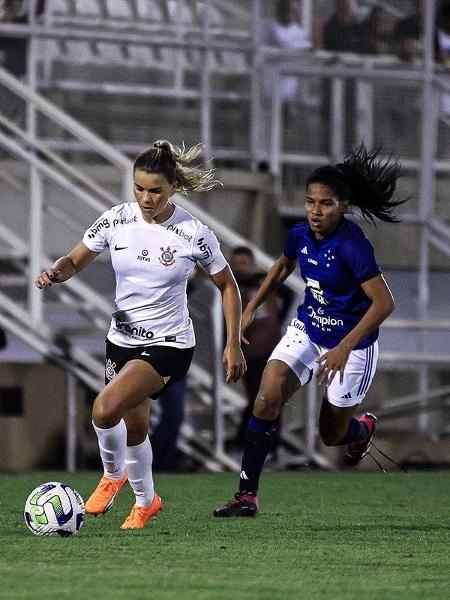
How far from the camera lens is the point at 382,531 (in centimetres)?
905

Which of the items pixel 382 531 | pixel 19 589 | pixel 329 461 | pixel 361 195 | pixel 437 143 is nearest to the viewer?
pixel 19 589

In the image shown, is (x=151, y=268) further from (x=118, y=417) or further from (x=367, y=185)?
(x=367, y=185)

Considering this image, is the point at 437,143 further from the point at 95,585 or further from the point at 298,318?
the point at 95,585

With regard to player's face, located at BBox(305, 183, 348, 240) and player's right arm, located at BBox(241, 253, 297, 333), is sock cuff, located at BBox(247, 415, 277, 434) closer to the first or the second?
player's right arm, located at BBox(241, 253, 297, 333)

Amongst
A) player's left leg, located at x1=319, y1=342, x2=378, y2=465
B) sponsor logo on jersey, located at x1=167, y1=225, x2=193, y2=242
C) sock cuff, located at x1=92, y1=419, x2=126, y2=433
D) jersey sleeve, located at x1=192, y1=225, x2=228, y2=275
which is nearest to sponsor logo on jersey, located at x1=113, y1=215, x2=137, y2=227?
sponsor logo on jersey, located at x1=167, y1=225, x2=193, y2=242

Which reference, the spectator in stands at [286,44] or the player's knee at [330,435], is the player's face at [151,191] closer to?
the player's knee at [330,435]

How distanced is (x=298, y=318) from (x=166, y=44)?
26.3 ft

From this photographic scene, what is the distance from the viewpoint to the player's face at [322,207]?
9383 mm

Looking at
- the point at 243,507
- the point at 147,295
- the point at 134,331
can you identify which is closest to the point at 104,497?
the point at 134,331

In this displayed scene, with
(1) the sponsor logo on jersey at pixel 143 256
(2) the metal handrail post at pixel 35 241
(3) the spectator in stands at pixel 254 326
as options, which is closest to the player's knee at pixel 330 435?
(1) the sponsor logo on jersey at pixel 143 256

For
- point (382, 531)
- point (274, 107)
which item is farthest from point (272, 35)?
point (382, 531)

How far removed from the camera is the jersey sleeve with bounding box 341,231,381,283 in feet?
30.5

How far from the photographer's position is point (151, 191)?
8.73 meters

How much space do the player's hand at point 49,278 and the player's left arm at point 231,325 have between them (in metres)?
0.85
